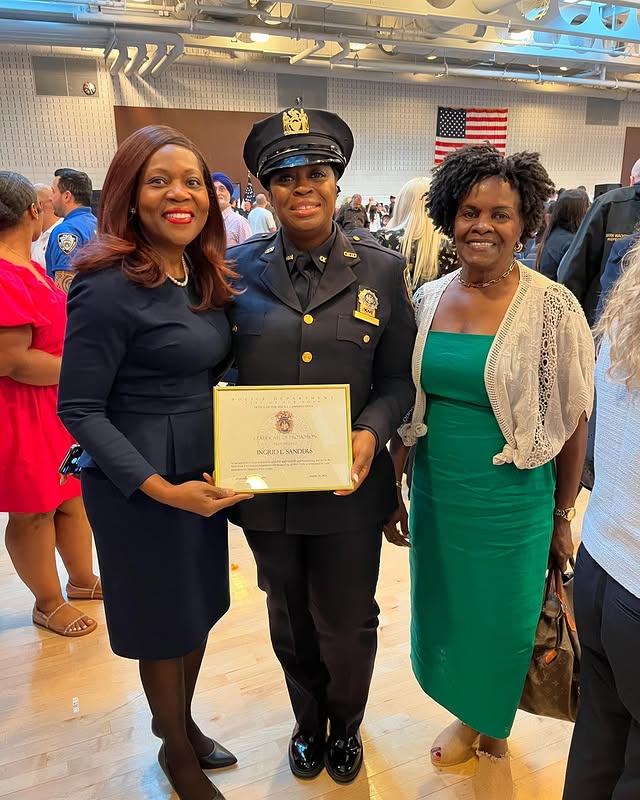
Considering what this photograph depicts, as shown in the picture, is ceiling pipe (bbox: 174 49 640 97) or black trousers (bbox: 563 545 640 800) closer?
black trousers (bbox: 563 545 640 800)

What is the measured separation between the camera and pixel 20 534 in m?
2.74

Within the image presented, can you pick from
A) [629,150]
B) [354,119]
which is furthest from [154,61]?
[629,150]

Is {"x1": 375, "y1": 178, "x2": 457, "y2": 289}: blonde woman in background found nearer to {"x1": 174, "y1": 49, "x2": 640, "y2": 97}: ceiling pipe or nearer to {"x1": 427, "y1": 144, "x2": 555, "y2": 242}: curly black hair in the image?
{"x1": 427, "y1": 144, "x2": 555, "y2": 242}: curly black hair

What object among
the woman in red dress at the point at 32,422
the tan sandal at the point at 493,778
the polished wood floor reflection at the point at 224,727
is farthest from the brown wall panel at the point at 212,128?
the tan sandal at the point at 493,778

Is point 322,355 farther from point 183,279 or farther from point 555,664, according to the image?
point 555,664

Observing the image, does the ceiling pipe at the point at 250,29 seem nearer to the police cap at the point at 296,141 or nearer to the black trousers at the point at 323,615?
the police cap at the point at 296,141

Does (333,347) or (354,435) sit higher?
(333,347)

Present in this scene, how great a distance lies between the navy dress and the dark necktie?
22 centimetres

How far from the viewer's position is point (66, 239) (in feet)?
13.1

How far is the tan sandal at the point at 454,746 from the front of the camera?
6.82 feet

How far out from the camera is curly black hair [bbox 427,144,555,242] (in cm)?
168

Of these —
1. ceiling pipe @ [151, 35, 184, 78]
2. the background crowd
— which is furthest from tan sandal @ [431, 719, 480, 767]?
ceiling pipe @ [151, 35, 184, 78]

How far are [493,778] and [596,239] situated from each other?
2.83 m

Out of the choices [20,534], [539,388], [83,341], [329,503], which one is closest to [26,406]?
[20,534]
